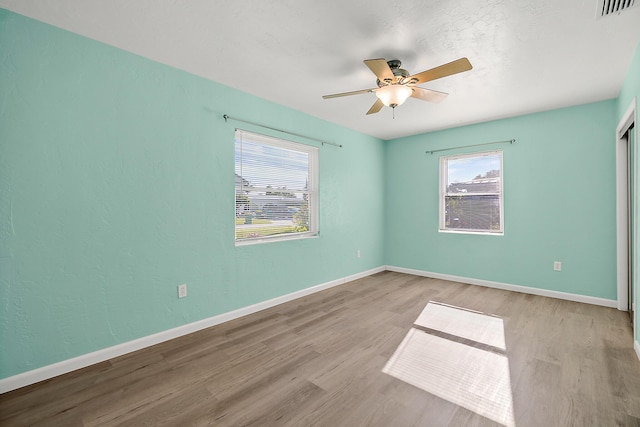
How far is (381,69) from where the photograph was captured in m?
2.12

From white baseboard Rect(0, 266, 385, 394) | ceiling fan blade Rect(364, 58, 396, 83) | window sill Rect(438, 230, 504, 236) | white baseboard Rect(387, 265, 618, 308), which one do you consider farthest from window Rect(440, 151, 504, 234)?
white baseboard Rect(0, 266, 385, 394)

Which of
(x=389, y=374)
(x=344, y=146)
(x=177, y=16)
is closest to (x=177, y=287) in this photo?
(x=389, y=374)

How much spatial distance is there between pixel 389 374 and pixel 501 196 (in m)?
3.36

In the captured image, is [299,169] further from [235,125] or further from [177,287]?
[177,287]

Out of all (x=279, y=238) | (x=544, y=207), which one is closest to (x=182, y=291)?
(x=279, y=238)

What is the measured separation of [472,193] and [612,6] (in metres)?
2.93

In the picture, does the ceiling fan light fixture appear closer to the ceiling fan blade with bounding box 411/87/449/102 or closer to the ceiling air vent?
the ceiling fan blade with bounding box 411/87/449/102

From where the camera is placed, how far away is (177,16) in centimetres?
194

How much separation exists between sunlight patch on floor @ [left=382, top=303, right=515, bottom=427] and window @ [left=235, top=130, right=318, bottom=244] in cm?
193

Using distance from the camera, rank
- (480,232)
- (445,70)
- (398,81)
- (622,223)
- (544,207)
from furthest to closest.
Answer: (480,232)
(544,207)
(622,223)
(398,81)
(445,70)

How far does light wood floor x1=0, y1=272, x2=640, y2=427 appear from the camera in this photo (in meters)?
1.63

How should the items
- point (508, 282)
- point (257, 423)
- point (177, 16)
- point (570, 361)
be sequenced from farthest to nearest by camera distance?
point (508, 282), point (570, 361), point (177, 16), point (257, 423)

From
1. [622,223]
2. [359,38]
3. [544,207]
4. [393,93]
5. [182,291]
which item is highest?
[359,38]

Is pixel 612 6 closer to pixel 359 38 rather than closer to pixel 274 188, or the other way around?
pixel 359 38
